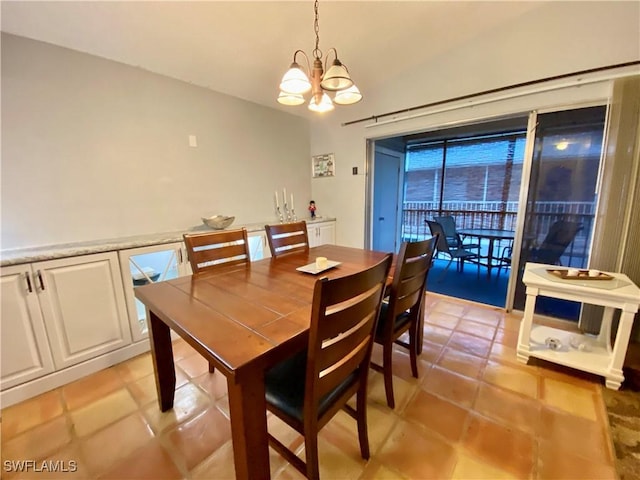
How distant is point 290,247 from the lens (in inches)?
86.0

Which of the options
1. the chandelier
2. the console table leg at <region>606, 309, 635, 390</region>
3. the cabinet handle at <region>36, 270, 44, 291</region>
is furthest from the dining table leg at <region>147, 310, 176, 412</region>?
the console table leg at <region>606, 309, 635, 390</region>

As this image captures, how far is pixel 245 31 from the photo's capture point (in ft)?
6.96

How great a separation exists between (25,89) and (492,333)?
3.98m

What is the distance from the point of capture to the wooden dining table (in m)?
0.84

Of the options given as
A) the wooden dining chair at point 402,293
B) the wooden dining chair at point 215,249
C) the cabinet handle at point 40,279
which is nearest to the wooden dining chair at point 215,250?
the wooden dining chair at point 215,249

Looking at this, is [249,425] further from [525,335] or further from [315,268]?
[525,335]

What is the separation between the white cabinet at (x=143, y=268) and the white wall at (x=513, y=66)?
2.28 m

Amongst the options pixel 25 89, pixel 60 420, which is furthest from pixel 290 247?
pixel 25 89

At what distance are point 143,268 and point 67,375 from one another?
81 cm

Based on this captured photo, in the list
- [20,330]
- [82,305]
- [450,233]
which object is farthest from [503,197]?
[20,330]

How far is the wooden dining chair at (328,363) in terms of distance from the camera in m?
0.84

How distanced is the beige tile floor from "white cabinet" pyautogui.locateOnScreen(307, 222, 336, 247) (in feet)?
6.27

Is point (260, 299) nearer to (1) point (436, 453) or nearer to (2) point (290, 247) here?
(2) point (290, 247)

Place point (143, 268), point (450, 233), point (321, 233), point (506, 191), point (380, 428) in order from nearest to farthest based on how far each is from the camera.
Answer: point (380, 428) < point (143, 268) < point (321, 233) < point (450, 233) < point (506, 191)
